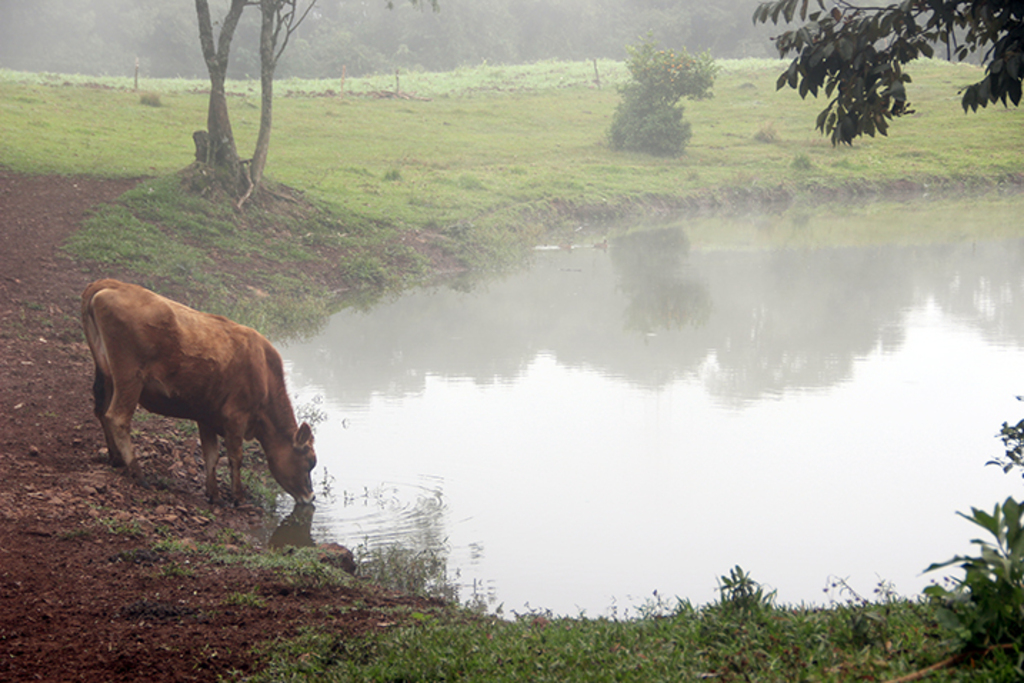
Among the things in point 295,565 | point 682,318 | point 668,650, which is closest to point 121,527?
point 295,565

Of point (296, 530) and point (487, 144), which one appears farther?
point (487, 144)

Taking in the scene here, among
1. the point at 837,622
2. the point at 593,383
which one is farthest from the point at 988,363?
the point at 837,622

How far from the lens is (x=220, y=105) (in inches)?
713

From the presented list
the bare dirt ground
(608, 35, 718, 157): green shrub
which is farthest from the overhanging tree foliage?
(608, 35, 718, 157): green shrub

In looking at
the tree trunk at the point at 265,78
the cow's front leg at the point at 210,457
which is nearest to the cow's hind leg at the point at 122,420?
the cow's front leg at the point at 210,457

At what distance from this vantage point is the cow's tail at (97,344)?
7.07 meters

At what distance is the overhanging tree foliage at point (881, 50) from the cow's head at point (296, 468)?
4966mm

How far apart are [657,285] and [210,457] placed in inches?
510

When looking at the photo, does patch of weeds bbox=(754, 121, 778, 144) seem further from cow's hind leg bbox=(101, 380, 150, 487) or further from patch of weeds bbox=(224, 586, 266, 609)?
patch of weeds bbox=(224, 586, 266, 609)

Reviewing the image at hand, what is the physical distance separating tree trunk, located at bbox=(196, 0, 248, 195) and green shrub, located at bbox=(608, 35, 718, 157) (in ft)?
69.2

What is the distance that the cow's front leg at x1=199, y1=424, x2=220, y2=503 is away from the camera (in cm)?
754

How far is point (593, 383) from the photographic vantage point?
39.5ft

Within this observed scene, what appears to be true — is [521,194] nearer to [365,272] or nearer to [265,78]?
[265,78]

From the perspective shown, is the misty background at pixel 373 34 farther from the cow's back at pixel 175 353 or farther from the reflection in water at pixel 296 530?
the reflection in water at pixel 296 530
